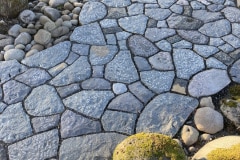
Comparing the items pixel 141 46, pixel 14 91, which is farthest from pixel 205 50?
pixel 14 91

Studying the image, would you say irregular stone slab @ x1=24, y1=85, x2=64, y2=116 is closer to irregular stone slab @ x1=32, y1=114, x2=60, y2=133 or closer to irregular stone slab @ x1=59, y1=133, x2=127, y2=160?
irregular stone slab @ x1=32, y1=114, x2=60, y2=133

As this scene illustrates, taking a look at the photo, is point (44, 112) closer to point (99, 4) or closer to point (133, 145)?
point (133, 145)

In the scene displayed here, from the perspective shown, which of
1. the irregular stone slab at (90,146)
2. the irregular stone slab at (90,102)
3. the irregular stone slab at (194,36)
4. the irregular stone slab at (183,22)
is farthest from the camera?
the irregular stone slab at (183,22)

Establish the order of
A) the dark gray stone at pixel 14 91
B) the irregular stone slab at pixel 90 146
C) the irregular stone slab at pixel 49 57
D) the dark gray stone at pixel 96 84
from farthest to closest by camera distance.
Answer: the irregular stone slab at pixel 49 57 → the dark gray stone at pixel 96 84 → the dark gray stone at pixel 14 91 → the irregular stone slab at pixel 90 146

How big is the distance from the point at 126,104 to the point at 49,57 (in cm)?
127

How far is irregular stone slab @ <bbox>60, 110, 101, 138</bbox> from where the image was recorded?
3.48 m

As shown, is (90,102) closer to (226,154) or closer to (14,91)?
(14,91)

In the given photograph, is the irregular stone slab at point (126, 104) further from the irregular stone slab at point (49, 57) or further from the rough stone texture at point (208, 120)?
the irregular stone slab at point (49, 57)

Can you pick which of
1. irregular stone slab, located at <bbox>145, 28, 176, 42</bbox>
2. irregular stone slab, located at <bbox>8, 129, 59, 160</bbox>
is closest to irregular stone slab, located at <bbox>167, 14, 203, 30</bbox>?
irregular stone slab, located at <bbox>145, 28, 176, 42</bbox>

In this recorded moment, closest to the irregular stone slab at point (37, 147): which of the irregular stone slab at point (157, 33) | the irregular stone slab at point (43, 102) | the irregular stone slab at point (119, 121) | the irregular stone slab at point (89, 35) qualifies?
the irregular stone slab at point (43, 102)

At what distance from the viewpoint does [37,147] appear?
3.35m

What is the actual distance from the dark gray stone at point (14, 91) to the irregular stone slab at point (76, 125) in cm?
58

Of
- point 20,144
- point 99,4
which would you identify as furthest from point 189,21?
point 20,144

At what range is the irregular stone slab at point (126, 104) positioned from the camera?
3707mm
